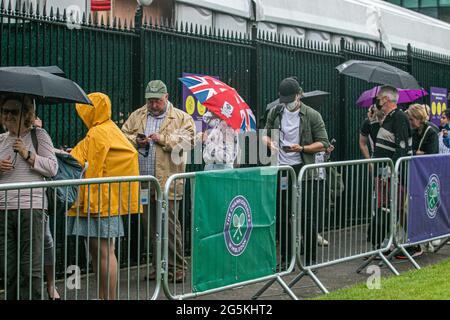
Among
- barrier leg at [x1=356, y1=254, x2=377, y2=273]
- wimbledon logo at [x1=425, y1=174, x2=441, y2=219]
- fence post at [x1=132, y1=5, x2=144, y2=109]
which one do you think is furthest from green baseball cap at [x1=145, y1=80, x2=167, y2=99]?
wimbledon logo at [x1=425, y1=174, x2=441, y2=219]

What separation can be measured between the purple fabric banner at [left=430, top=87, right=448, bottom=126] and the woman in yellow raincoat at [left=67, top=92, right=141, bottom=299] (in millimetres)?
11103

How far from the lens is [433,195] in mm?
11328

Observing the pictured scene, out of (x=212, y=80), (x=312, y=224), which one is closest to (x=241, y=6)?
(x=212, y=80)

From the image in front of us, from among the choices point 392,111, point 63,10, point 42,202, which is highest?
point 63,10

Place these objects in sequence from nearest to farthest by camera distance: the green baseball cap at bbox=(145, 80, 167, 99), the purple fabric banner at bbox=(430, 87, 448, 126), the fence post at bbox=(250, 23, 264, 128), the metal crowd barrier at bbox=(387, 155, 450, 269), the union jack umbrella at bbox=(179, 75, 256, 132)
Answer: the green baseball cap at bbox=(145, 80, 167, 99)
the union jack umbrella at bbox=(179, 75, 256, 132)
the metal crowd barrier at bbox=(387, 155, 450, 269)
the fence post at bbox=(250, 23, 264, 128)
the purple fabric banner at bbox=(430, 87, 448, 126)

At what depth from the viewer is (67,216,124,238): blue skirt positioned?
748cm

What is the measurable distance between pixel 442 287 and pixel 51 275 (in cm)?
367

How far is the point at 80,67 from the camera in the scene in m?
10.4

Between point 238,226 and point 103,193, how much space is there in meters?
1.35

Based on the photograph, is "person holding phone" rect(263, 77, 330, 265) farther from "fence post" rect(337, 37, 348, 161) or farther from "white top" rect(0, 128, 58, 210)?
"fence post" rect(337, 37, 348, 161)

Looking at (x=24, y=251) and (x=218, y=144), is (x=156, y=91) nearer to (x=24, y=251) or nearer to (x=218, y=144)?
(x=218, y=144)

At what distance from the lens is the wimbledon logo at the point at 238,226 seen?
8.09 meters

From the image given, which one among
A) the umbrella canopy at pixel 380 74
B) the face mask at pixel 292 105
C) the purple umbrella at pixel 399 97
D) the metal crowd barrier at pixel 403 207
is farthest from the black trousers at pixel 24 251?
the purple umbrella at pixel 399 97

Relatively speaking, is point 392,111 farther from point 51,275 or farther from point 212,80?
point 51,275
